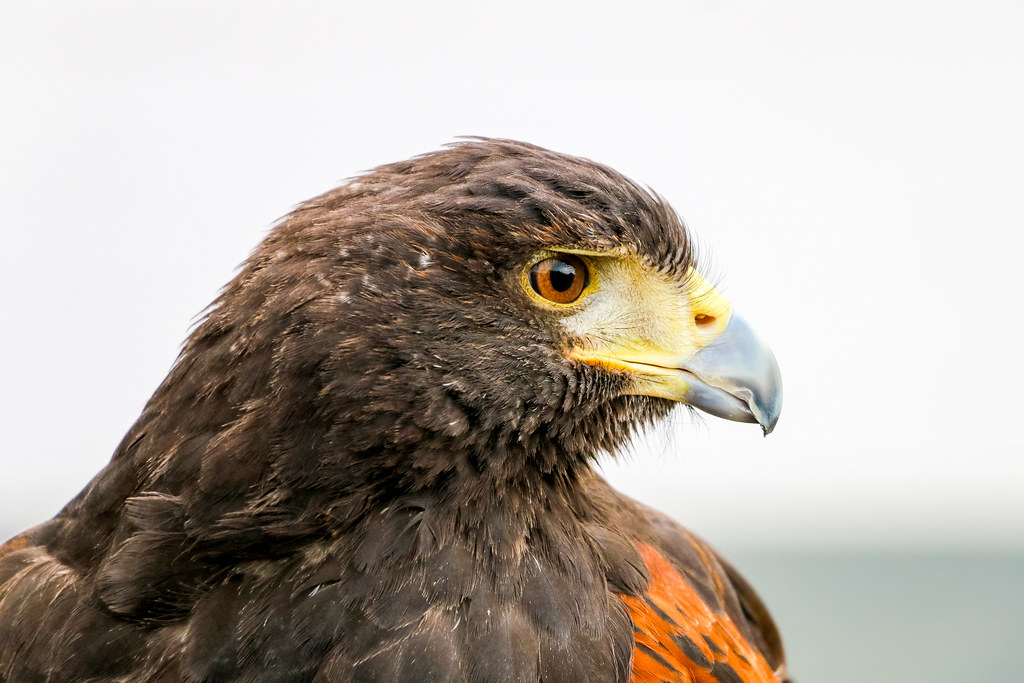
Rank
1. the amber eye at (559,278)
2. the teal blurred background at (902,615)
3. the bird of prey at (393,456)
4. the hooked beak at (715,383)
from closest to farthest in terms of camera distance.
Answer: the bird of prey at (393,456) → the amber eye at (559,278) → the hooked beak at (715,383) → the teal blurred background at (902,615)

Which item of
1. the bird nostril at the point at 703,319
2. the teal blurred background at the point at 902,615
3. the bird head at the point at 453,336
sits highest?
the bird head at the point at 453,336

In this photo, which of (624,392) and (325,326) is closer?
(325,326)

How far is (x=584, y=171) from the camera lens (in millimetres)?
2273

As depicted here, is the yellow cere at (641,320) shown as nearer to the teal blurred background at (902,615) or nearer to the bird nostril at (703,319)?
the bird nostril at (703,319)

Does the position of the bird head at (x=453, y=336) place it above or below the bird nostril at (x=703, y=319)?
above

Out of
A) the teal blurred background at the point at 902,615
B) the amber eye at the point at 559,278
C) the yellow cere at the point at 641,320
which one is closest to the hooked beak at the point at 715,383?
the yellow cere at the point at 641,320

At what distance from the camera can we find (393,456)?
2.07m

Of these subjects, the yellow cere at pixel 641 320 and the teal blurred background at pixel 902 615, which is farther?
the teal blurred background at pixel 902 615

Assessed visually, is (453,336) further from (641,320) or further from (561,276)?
(641,320)

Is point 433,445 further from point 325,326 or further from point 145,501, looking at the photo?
point 145,501

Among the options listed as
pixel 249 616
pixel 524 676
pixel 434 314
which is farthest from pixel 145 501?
pixel 524 676

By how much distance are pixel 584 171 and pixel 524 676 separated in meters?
1.02

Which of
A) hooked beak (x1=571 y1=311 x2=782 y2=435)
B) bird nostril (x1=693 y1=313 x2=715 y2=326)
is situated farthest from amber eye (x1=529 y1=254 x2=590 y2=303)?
bird nostril (x1=693 y1=313 x2=715 y2=326)

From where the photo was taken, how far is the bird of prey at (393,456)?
205cm
